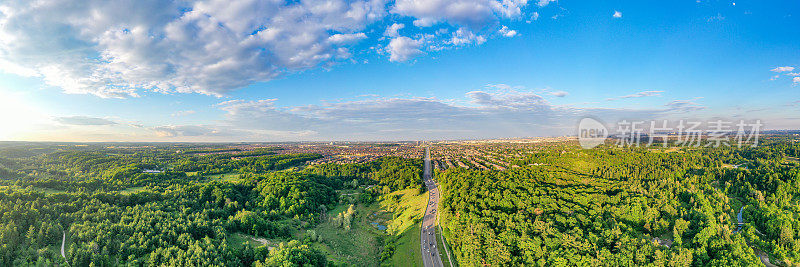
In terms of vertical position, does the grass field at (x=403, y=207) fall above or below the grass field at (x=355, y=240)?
above

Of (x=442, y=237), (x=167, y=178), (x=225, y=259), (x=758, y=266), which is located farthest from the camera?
(x=167, y=178)

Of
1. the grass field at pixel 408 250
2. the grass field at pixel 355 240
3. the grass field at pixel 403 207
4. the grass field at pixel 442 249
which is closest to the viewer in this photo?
the grass field at pixel 442 249

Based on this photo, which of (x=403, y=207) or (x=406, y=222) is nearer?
(x=406, y=222)

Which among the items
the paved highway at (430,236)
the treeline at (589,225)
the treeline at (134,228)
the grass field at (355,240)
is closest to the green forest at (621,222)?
the treeline at (589,225)

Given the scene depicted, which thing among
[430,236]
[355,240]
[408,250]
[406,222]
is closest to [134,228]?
[355,240]

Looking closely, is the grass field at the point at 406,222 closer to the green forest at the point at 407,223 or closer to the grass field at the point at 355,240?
the green forest at the point at 407,223

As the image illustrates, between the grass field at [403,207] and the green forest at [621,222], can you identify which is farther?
the grass field at [403,207]

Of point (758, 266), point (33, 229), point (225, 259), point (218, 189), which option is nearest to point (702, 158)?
point (758, 266)

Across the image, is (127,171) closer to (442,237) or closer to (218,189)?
(218,189)

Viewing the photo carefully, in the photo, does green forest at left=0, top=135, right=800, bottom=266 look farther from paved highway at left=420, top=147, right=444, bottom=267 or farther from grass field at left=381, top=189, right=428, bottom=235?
paved highway at left=420, top=147, right=444, bottom=267

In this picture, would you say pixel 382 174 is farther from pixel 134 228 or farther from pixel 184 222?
pixel 134 228

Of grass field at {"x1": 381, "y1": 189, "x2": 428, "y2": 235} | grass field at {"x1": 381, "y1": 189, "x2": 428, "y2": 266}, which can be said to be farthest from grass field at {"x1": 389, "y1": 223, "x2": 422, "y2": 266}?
grass field at {"x1": 381, "y1": 189, "x2": 428, "y2": 235}
